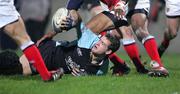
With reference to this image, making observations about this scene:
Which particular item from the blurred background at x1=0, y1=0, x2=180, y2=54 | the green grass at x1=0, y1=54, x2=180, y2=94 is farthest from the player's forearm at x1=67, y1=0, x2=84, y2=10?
the blurred background at x1=0, y1=0, x2=180, y2=54

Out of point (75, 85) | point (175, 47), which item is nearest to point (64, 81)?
point (75, 85)

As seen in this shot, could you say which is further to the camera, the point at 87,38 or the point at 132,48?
the point at 132,48

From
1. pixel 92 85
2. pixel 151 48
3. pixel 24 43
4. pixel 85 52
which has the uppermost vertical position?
pixel 24 43

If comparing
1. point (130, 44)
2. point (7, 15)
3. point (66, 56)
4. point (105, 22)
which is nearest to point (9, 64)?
point (66, 56)

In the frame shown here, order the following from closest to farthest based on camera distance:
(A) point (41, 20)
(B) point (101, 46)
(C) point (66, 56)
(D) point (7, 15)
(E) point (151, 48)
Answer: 1. (D) point (7, 15)
2. (B) point (101, 46)
3. (C) point (66, 56)
4. (E) point (151, 48)
5. (A) point (41, 20)

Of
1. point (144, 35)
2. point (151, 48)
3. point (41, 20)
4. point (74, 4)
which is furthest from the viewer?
point (41, 20)

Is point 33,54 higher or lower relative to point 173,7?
higher

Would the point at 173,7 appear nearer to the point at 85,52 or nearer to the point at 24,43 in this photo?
the point at 85,52

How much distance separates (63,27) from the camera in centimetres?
873

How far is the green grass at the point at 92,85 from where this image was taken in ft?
23.9

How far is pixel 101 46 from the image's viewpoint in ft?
27.9

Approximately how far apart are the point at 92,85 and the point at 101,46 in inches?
36.8

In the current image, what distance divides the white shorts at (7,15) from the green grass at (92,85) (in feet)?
2.49

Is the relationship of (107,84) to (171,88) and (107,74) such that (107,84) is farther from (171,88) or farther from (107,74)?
(107,74)
